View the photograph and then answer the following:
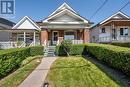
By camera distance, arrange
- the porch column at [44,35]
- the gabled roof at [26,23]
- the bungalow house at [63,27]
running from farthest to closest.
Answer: the gabled roof at [26,23] < the porch column at [44,35] < the bungalow house at [63,27]

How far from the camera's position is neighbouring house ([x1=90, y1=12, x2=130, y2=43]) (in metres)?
35.0

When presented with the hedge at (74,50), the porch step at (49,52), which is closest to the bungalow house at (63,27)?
the porch step at (49,52)

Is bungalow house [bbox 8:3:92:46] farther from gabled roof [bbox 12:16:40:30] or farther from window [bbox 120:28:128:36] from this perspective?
window [bbox 120:28:128:36]

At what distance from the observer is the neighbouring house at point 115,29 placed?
3503 centimetres

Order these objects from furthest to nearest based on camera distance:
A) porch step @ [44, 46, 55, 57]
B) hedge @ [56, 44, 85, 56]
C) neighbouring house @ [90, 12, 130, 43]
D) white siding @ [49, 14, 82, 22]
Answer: white siding @ [49, 14, 82, 22] → neighbouring house @ [90, 12, 130, 43] → porch step @ [44, 46, 55, 57] → hedge @ [56, 44, 85, 56]

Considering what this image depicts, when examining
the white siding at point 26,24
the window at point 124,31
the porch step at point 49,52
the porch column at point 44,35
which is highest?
the white siding at point 26,24

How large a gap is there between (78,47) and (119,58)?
15849mm

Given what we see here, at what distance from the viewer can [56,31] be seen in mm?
37375

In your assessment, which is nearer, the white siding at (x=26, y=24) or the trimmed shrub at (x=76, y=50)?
the trimmed shrub at (x=76, y=50)

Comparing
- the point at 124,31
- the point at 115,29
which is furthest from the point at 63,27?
the point at 124,31

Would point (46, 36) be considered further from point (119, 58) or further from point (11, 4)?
point (119, 58)

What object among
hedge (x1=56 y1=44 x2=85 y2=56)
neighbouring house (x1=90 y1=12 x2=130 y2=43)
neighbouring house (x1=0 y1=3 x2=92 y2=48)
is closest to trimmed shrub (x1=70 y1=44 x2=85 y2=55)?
hedge (x1=56 y1=44 x2=85 y2=56)

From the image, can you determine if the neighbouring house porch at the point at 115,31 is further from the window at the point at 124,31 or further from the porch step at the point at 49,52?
the porch step at the point at 49,52

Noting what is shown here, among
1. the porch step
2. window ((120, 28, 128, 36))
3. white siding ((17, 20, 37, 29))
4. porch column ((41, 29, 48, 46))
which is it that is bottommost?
the porch step
